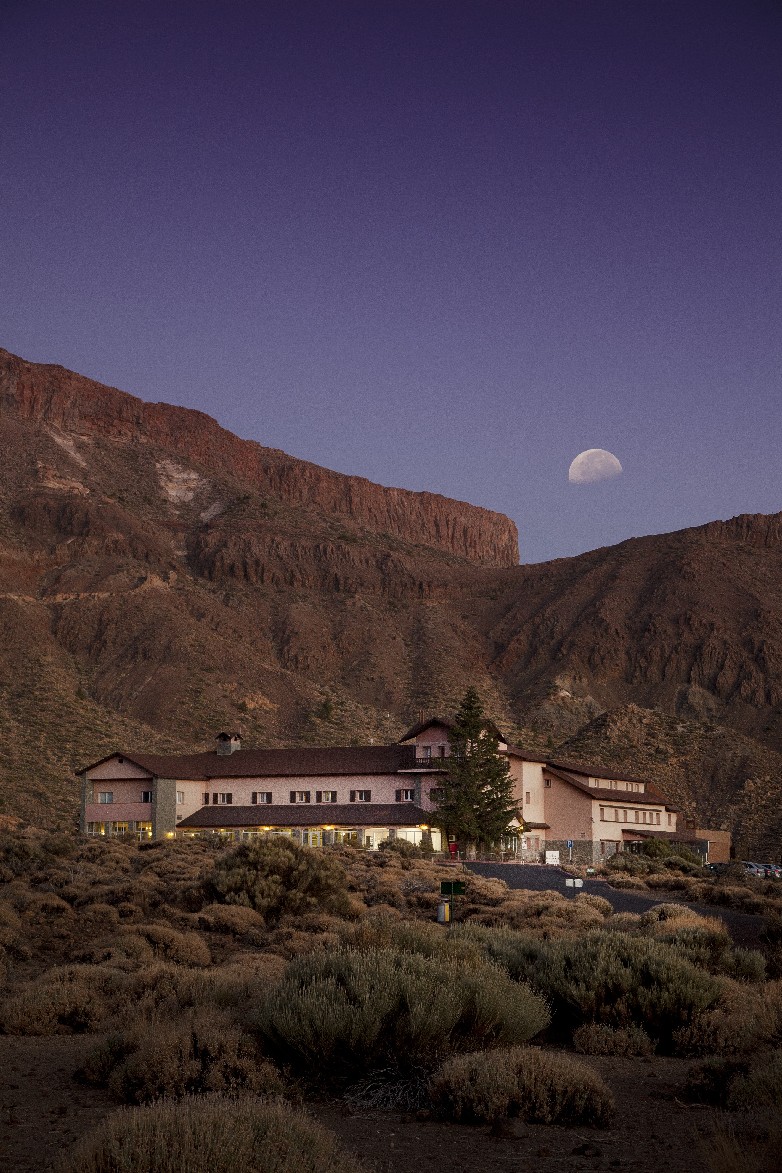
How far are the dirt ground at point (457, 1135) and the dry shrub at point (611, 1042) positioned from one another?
129 centimetres

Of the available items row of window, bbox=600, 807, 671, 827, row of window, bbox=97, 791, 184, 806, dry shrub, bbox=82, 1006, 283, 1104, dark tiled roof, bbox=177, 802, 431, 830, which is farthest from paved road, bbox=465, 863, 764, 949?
row of window, bbox=97, 791, 184, 806

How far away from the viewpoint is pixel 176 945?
819 inches

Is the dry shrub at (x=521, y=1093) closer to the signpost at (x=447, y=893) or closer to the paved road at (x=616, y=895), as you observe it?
the signpost at (x=447, y=893)

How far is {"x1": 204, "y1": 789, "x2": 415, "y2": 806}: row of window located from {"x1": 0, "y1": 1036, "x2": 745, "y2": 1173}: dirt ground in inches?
2154

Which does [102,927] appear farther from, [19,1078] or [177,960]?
[19,1078]

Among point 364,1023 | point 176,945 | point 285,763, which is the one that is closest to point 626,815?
point 285,763

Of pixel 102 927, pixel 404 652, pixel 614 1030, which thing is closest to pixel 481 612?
pixel 404 652

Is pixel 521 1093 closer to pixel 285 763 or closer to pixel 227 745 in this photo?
pixel 285 763

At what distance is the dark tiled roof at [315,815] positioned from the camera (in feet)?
207

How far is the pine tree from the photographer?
59.7 meters

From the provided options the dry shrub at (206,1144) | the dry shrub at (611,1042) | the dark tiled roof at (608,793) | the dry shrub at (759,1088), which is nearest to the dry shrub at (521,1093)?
the dry shrub at (759,1088)

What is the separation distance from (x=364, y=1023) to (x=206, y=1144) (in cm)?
450

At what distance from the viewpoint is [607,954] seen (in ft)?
48.6

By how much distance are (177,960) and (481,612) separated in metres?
131
